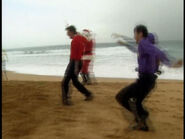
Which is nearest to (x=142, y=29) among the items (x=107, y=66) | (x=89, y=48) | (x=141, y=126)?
(x=141, y=126)

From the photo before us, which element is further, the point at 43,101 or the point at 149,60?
the point at 43,101

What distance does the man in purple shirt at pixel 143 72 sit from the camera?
16.2ft

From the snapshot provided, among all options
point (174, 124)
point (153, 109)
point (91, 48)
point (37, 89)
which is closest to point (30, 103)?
point (37, 89)

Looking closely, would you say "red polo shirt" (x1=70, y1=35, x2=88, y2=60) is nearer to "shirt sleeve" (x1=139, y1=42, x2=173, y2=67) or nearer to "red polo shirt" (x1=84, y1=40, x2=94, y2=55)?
"shirt sleeve" (x1=139, y1=42, x2=173, y2=67)

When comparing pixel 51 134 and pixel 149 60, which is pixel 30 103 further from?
pixel 149 60

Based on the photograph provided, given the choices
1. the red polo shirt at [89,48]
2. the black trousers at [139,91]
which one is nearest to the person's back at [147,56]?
the black trousers at [139,91]

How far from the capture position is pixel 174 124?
5.98m

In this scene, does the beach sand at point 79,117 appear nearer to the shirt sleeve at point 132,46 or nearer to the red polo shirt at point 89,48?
the shirt sleeve at point 132,46

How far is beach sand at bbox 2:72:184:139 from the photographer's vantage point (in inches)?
209

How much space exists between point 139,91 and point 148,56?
56cm

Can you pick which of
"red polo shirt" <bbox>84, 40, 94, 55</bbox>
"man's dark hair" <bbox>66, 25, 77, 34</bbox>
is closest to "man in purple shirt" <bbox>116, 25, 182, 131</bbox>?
"man's dark hair" <bbox>66, 25, 77, 34</bbox>

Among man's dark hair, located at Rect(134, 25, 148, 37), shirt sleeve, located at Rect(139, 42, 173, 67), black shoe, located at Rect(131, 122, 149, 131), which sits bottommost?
black shoe, located at Rect(131, 122, 149, 131)

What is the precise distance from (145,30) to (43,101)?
320cm

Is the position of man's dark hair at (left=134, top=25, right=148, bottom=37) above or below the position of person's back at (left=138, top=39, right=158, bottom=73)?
above
